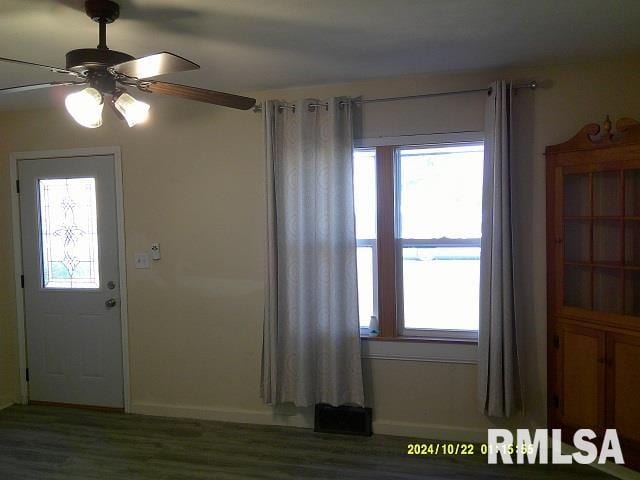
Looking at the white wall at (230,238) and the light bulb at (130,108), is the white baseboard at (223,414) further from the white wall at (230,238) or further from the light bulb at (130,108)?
the light bulb at (130,108)

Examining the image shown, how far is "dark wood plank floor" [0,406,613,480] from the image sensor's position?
2.54m

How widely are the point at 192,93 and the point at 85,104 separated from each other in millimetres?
430

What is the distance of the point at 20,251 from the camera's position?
138 inches

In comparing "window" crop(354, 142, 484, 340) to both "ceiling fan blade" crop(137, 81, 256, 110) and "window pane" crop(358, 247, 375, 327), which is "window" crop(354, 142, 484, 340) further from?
"ceiling fan blade" crop(137, 81, 256, 110)

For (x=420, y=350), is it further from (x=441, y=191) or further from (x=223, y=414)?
(x=223, y=414)

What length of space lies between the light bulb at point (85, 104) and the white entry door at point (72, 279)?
5.73 ft

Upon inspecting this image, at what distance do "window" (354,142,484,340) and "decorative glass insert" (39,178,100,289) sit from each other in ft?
6.97

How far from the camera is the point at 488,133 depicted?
8.75 ft

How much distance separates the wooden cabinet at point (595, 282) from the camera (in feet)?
7.77

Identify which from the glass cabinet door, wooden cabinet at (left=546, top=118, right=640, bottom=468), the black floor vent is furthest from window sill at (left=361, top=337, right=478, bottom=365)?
the glass cabinet door

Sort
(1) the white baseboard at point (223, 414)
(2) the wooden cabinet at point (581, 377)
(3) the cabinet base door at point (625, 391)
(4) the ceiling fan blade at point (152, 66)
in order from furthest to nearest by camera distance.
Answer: (1) the white baseboard at point (223, 414) → (2) the wooden cabinet at point (581, 377) → (3) the cabinet base door at point (625, 391) → (4) the ceiling fan blade at point (152, 66)

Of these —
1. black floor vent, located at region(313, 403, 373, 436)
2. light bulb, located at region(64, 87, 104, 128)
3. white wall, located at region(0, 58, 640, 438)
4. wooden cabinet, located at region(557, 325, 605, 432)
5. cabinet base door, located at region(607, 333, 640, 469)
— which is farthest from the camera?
black floor vent, located at region(313, 403, 373, 436)
